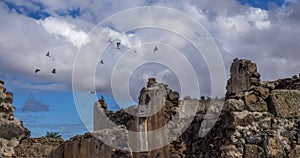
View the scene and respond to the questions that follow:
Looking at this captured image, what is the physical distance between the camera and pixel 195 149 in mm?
5535

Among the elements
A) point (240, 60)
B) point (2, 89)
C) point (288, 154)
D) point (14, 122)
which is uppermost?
point (240, 60)

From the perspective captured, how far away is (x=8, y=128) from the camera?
13906 millimetres

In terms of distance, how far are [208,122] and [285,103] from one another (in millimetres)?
983

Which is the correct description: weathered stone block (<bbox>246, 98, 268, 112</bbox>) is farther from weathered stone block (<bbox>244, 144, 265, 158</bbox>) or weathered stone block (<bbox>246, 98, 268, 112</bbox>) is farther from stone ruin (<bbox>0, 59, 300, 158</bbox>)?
weathered stone block (<bbox>244, 144, 265, 158</bbox>)

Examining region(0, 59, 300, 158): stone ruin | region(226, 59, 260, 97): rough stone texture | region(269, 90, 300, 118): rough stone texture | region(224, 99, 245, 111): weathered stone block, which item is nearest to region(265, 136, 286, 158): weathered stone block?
region(0, 59, 300, 158): stone ruin

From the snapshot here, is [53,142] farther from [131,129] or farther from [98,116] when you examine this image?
[131,129]

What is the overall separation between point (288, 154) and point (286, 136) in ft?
0.70

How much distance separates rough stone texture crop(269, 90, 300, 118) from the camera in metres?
5.04

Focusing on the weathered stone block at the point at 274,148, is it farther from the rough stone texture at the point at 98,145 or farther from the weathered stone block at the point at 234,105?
the rough stone texture at the point at 98,145

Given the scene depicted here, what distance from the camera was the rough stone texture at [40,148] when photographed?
1395 cm

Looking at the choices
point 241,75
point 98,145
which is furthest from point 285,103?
point 241,75

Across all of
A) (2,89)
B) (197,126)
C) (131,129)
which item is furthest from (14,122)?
(197,126)

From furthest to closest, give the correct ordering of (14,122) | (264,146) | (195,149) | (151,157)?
(14,122) → (151,157) → (195,149) → (264,146)

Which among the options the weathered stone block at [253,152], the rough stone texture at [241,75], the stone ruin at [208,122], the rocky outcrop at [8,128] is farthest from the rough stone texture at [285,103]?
the rocky outcrop at [8,128]
